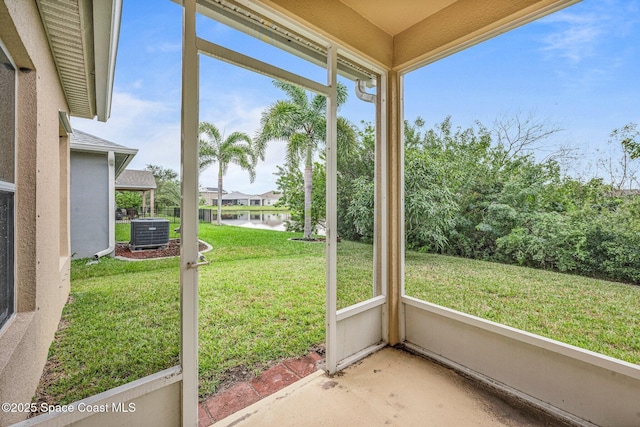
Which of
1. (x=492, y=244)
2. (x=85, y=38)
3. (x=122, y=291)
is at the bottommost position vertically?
(x=122, y=291)

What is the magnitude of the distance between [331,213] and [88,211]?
148 cm

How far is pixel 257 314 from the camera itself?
3.19 meters

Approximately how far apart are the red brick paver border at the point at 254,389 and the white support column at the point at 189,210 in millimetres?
280

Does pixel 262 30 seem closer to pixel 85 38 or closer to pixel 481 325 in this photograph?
pixel 85 38

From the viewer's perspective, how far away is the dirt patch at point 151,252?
1479mm

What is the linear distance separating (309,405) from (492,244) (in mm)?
1862

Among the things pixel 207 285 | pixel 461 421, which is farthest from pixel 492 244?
pixel 207 285

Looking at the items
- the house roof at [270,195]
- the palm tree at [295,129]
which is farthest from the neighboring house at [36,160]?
the palm tree at [295,129]

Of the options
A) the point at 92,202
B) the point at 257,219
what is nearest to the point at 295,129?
the point at 257,219

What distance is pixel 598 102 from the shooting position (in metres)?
1.72

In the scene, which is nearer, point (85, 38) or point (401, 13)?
point (85, 38)

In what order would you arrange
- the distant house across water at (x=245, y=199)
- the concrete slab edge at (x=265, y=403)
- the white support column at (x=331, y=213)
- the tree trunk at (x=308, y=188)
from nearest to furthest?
the concrete slab edge at (x=265, y=403) → the white support column at (x=331, y=213) → the distant house across water at (x=245, y=199) → the tree trunk at (x=308, y=188)

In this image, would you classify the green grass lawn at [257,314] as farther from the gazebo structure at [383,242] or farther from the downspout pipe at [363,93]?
the downspout pipe at [363,93]

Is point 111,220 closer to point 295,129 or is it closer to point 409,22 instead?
point 409,22
